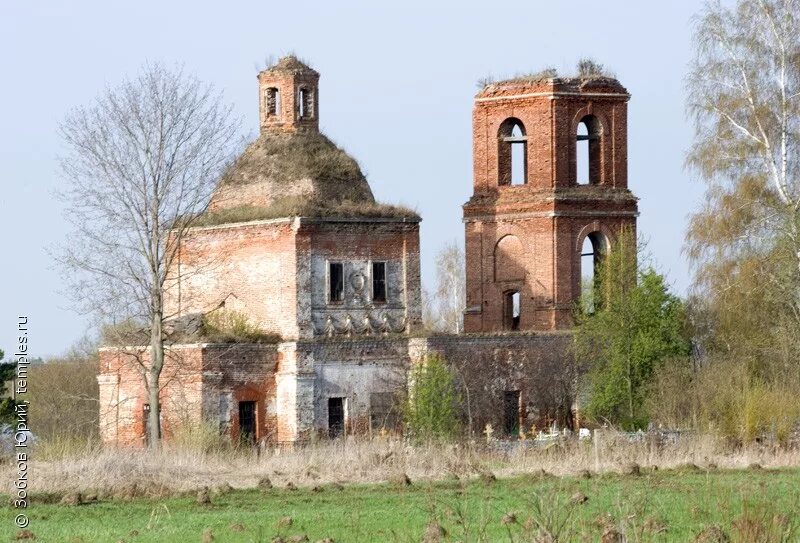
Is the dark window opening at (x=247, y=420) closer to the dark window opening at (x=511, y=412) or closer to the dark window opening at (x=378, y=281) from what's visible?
the dark window opening at (x=378, y=281)

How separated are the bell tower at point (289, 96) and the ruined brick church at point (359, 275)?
4 cm

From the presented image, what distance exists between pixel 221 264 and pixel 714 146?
1044 centimetres

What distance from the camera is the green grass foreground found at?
13.3m

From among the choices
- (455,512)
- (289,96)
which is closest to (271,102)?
(289,96)

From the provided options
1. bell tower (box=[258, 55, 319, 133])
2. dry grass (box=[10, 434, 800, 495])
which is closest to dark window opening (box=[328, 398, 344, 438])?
dry grass (box=[10, 434, 800, 495])

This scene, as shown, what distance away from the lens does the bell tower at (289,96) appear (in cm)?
3703

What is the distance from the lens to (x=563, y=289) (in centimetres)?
3769

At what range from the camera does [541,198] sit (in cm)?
3788

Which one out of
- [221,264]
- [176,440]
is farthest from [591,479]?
[221,264]

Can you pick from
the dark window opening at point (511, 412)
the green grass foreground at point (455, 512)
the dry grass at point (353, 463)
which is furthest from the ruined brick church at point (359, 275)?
the green grass foreground at point (455, 512)

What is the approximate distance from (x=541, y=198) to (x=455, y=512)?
23794 mm

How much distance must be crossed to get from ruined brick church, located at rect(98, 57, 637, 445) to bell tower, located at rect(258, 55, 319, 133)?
0.04 meters

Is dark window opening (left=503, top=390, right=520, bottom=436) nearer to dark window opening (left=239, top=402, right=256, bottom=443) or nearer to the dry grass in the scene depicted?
dark window opening (left=239, top=402, right=256, bottom=443)

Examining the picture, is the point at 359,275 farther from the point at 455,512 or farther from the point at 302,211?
the point at 455,512
